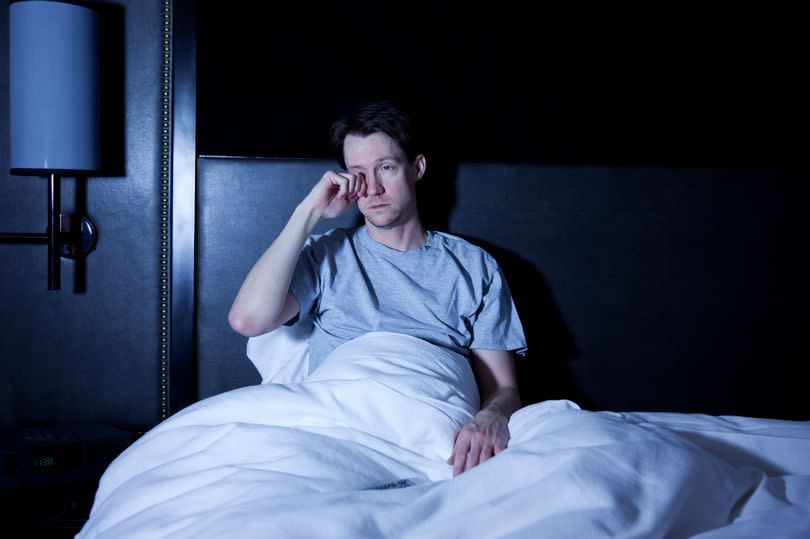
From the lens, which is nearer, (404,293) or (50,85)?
(50,85)

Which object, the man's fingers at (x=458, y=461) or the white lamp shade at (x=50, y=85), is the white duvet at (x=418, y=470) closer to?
the man's fingers at (x=458, y=461)

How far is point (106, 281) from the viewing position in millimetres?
1716

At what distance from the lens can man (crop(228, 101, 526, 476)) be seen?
1562 millimetres

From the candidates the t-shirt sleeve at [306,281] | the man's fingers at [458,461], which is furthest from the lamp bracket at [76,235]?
the man's fingers at [458,461]

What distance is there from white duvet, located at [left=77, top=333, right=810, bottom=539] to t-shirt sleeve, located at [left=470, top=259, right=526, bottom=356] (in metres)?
0.26

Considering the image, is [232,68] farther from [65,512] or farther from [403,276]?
[65,512]

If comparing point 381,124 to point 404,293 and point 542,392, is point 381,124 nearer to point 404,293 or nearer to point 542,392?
point 404,293

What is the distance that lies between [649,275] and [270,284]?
1.00 m

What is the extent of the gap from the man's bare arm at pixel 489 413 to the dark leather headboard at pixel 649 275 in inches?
9.4

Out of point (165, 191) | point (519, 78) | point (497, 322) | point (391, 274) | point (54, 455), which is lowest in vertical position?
point (54, 455)

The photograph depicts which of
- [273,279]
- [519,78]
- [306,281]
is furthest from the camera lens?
[519,78]

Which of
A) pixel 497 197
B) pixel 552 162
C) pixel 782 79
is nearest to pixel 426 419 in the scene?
pixel 497 197

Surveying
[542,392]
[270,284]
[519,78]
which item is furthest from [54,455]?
[519,78]

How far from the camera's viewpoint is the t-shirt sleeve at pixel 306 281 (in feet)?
5.09
